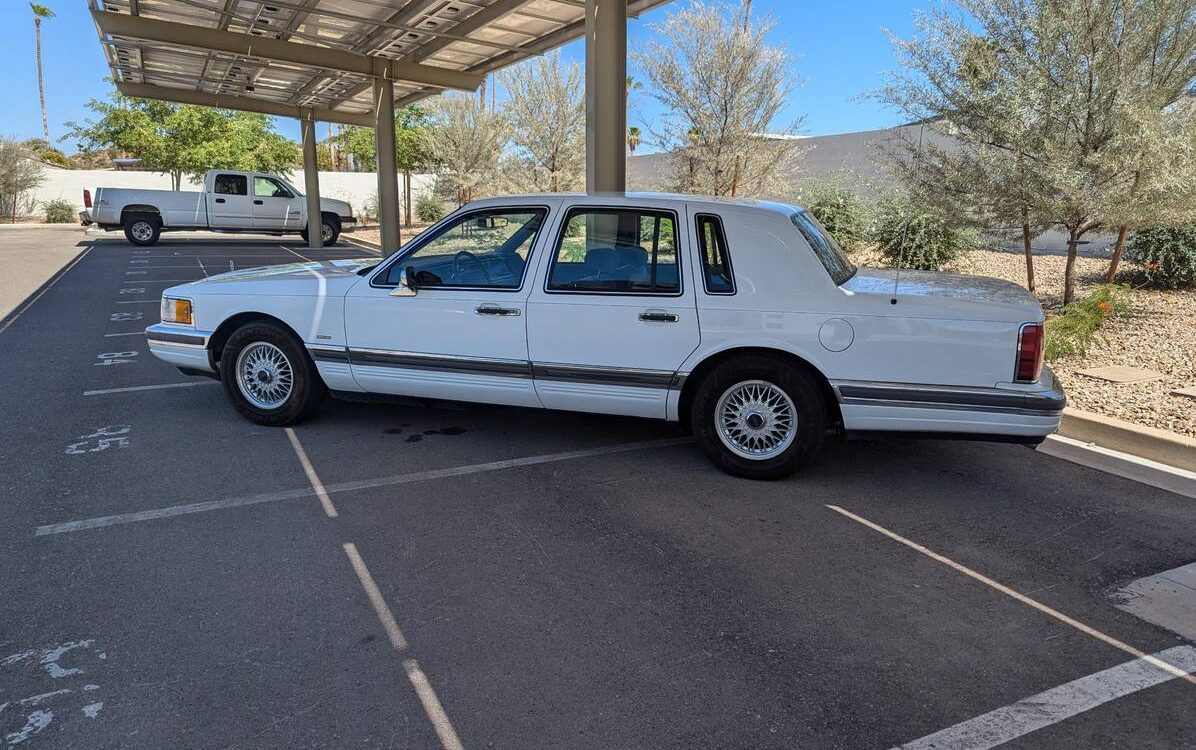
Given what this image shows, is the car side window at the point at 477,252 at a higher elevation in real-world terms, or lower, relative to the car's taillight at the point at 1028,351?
higher

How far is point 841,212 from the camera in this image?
1582 cm

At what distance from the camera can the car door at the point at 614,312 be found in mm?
5098

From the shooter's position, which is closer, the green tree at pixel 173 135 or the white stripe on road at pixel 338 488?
the white stripe on road at pixel 338 488

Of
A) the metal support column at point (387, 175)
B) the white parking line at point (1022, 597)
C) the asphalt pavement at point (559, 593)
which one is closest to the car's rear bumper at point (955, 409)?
the asphalt pavement at point (559, 593)

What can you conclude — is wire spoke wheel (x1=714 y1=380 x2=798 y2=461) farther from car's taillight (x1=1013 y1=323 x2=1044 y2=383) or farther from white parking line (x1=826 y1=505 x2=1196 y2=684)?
car's taillight (x1=1013 y1=323 x2=1044 y2=383)

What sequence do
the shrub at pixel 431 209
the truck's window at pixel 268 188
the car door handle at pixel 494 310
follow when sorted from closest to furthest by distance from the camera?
the car door handle at pixel 494 310, the truck's window at pixel 268 188, the shrub at pixel 431 209

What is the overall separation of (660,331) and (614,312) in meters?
0.32

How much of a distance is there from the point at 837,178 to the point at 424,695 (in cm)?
1577

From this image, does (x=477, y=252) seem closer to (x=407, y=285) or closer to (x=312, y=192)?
(x=407, y=285)

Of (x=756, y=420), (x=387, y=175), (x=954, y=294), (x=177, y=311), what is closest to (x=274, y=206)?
(x=387, y=175)

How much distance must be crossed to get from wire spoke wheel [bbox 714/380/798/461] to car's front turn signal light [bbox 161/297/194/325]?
13.3 ft

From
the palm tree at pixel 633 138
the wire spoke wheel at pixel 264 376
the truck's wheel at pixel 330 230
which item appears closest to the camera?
the wire spoke wheel at pixel 264 376

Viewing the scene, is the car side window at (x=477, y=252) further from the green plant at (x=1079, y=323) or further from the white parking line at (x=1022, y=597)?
the green plant at (x=1079, y=323)

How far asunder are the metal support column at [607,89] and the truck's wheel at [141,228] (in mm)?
19775
